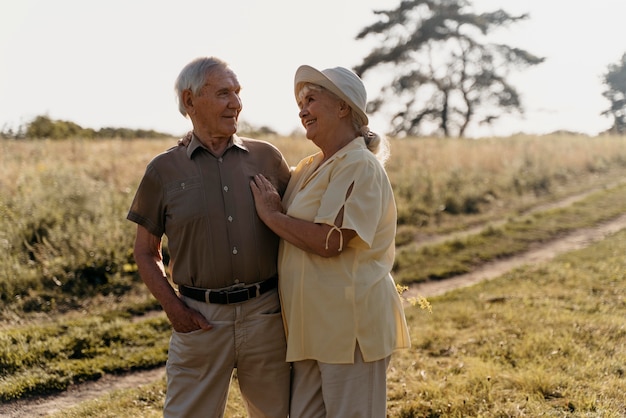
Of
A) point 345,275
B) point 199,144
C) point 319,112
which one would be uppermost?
point 319,112

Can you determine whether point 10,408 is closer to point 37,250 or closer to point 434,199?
point 37,250

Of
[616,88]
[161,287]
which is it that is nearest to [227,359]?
[161,287]

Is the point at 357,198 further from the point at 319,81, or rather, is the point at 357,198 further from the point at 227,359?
the point at 227,359

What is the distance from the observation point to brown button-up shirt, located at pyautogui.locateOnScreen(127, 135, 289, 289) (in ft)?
9.87

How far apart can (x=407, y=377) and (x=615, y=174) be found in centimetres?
1484

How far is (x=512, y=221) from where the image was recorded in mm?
11859

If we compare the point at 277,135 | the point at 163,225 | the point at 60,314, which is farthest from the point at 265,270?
the point at 277,135

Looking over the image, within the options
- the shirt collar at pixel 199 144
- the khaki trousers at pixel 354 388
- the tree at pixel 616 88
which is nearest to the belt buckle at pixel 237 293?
the khaki trousers at pixel 354 388

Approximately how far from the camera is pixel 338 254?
2875mm

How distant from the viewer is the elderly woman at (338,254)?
112 inches

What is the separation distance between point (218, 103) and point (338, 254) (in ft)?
2.77

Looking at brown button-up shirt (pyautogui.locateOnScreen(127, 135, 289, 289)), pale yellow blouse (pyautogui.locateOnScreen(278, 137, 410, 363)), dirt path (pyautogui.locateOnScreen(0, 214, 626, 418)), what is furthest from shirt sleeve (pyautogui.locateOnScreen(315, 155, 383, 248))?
dirt path (pyautogui.locateOnScreen(0, 214, 626, 418))

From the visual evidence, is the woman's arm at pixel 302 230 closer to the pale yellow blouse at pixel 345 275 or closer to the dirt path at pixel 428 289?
the pale yellow blouse at pixel 345 275

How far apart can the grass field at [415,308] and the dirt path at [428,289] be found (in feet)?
0.43
